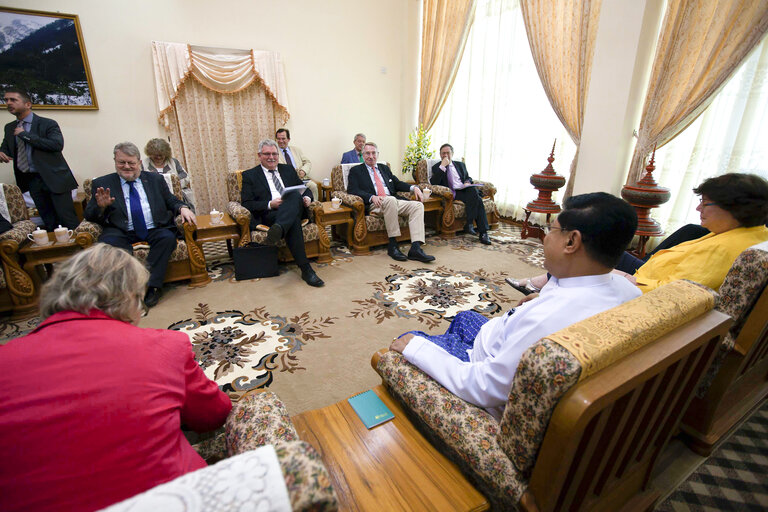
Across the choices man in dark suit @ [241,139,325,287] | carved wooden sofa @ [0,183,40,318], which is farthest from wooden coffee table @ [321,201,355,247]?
carved wooden sofa @ [0,183,40,318]

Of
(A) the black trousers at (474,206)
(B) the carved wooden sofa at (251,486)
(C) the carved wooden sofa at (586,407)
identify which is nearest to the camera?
(B) the carved wooden sofa at (251,486)

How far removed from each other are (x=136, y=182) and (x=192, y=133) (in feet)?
6.44

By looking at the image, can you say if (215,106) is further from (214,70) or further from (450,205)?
(450,205)

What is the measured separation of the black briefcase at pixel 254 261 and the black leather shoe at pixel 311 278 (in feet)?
1.03

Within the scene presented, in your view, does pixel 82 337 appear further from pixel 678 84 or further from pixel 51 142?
pixel 678 84

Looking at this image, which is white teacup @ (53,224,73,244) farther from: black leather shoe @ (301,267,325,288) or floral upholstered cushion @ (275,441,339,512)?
floral upholstered cushion @ (275,441,339,512)

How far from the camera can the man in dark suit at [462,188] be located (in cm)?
420

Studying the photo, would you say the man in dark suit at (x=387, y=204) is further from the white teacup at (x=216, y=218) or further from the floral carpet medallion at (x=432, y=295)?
the white teacup at (x=216, y=218)

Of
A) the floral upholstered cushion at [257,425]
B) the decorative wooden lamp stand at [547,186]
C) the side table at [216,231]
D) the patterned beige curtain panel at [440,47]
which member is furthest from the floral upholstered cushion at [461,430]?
the patterned beige curtain panel at [440,47]

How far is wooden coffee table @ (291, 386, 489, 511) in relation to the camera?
890 millimetres

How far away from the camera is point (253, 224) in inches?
131

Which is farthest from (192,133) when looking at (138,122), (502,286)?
(502,286)

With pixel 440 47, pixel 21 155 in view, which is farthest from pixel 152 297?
pixel 440 47

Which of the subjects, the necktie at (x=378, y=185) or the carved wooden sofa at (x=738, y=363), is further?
the necktie at (x=378, y=185)
